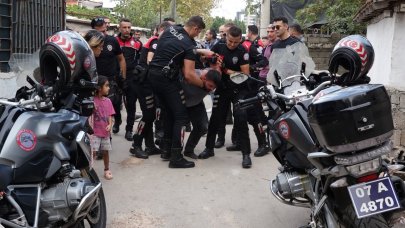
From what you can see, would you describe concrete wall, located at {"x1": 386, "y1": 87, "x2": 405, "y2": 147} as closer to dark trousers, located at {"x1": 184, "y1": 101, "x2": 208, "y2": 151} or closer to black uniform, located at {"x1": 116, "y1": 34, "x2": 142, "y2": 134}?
dark trousers, located at {"x1": 184, "y1": 101, "x2": 208, "y2": 151}

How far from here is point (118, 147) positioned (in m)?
6.80

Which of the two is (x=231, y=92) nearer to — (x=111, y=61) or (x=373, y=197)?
(x=111, y=61)

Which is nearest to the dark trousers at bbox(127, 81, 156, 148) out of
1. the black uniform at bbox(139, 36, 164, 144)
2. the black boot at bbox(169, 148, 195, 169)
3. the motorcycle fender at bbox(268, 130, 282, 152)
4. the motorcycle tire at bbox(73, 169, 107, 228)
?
the black uniform at bbox(139, 36, 164, 144)

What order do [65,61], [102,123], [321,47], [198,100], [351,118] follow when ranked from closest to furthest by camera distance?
[351,118], [65,61], [102,123], [198,100], [321,47]

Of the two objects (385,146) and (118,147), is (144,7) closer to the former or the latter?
(118,147)

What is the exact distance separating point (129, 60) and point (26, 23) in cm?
223

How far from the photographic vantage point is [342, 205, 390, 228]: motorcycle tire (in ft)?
8.75

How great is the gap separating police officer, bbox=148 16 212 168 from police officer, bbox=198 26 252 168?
474mm

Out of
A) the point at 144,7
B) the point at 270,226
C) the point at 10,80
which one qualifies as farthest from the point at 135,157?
the point at 144,7

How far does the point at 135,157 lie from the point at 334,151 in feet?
13.2

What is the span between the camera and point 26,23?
840 cm

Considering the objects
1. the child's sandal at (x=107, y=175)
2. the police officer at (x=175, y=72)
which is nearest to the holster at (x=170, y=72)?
the police officer at (x=175, y=72)

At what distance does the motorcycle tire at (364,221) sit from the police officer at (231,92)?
9.99ft

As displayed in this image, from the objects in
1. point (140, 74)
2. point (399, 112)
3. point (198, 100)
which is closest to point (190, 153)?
point (198, 100)
